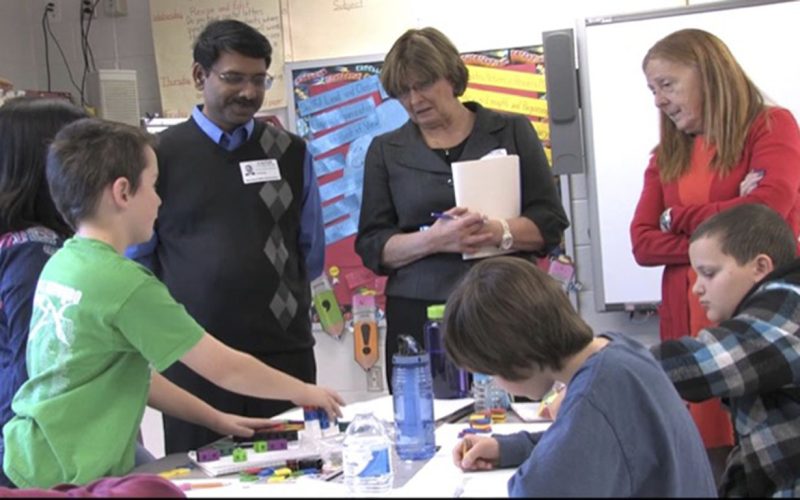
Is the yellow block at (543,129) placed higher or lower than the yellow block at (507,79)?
lower

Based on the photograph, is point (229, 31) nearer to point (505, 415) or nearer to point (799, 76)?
point (505, 415)

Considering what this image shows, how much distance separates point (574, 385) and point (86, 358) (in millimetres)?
944

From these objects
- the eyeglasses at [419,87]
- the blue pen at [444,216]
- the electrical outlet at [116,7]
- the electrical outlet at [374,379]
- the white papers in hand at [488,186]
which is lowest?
the electrical outlet at [374,379]

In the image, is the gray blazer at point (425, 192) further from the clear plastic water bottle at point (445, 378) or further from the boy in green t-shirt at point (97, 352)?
the boy in green t-shirt at point (97, 352)

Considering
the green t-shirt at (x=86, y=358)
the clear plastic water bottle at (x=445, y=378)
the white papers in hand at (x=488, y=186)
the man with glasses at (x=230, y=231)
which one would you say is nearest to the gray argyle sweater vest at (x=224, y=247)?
the man with glasses at (x=230, y=231)

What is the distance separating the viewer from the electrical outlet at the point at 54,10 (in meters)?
4.70

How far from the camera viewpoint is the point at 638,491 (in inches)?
50.6

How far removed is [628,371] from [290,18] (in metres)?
3.25

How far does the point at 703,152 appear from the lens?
256 cm

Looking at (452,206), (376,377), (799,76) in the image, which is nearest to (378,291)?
(376,377)

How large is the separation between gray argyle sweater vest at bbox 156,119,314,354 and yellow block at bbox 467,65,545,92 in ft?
5.17

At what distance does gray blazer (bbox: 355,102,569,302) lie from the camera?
2652mm

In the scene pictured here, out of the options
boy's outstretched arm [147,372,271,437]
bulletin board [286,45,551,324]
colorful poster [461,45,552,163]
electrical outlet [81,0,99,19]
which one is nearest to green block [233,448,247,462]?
boy's outstretched arm [147,372,271,437]

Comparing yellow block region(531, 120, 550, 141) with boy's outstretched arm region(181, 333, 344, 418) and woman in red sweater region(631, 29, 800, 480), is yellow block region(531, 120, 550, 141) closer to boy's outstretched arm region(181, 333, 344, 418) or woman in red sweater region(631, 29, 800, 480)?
woman in red sweater region(631, 29, 800, 480)
